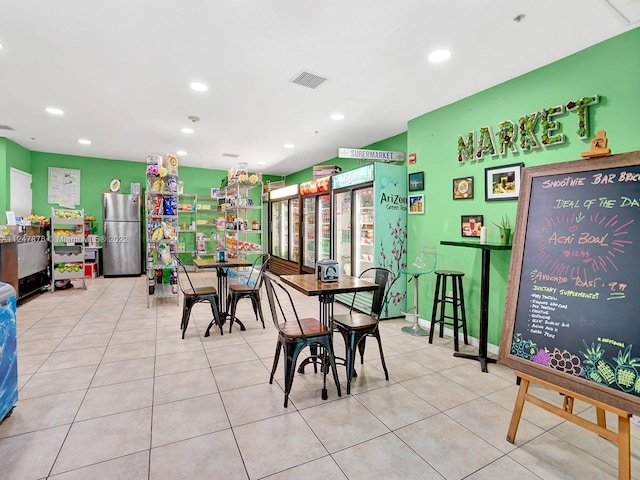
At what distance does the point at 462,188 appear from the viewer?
386cm

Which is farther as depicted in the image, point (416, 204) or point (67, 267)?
point (67, 267)

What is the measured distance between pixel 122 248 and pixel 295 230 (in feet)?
14.1

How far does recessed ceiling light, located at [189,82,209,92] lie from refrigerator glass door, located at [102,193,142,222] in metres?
5.28

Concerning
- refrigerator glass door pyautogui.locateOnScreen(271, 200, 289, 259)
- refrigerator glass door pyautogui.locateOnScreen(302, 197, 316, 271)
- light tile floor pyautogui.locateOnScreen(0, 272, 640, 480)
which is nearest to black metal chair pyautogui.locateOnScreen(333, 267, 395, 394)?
light tile floor pyautogui.locateOnScreen(0, 272, 640, 480)

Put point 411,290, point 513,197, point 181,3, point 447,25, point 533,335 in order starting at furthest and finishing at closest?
point 411,290 → point 513,197 → point 447,25 → point 181,3 → point 533,335

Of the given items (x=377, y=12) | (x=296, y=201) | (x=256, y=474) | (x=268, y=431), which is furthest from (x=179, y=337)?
(x=296, y=201)

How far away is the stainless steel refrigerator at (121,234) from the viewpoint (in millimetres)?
7781

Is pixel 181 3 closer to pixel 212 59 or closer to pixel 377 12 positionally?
pixel 212 59

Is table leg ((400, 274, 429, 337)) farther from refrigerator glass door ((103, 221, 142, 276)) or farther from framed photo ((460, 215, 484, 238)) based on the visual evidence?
refrigerator glass door ((103, 221, 142, 276))

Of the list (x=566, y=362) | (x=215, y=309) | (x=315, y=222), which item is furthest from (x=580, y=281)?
(x=315, y=222)

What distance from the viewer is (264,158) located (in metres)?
7.63

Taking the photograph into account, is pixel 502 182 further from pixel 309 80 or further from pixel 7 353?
pixel 7 353

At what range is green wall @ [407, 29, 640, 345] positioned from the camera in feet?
8.45

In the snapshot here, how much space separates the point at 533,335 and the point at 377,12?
8.26 feet
